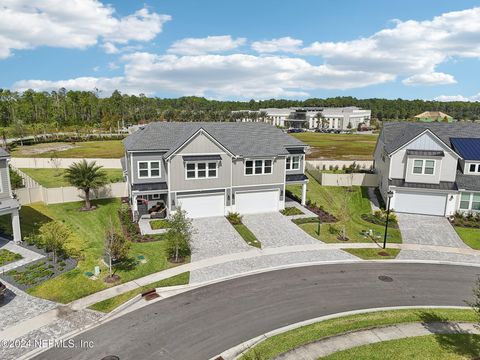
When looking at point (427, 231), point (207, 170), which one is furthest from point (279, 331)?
point (427, 231)

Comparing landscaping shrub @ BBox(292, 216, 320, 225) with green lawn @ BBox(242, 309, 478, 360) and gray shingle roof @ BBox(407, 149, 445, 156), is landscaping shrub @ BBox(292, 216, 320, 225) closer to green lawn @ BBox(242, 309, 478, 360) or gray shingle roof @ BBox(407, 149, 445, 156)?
gray shingle roof @ BBox(407, 149, 445, 156)

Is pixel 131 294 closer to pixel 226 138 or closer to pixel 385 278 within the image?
pixel 385 278

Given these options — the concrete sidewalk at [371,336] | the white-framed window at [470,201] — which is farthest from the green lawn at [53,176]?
the white-framed window at [470,201]

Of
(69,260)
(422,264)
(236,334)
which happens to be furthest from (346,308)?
(69,260)

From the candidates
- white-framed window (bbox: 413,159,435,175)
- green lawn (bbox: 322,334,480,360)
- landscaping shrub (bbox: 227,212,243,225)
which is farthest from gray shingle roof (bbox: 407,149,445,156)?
green lawn (bbox: 322,334,480,360)

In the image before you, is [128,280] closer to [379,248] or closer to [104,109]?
[379,248]
